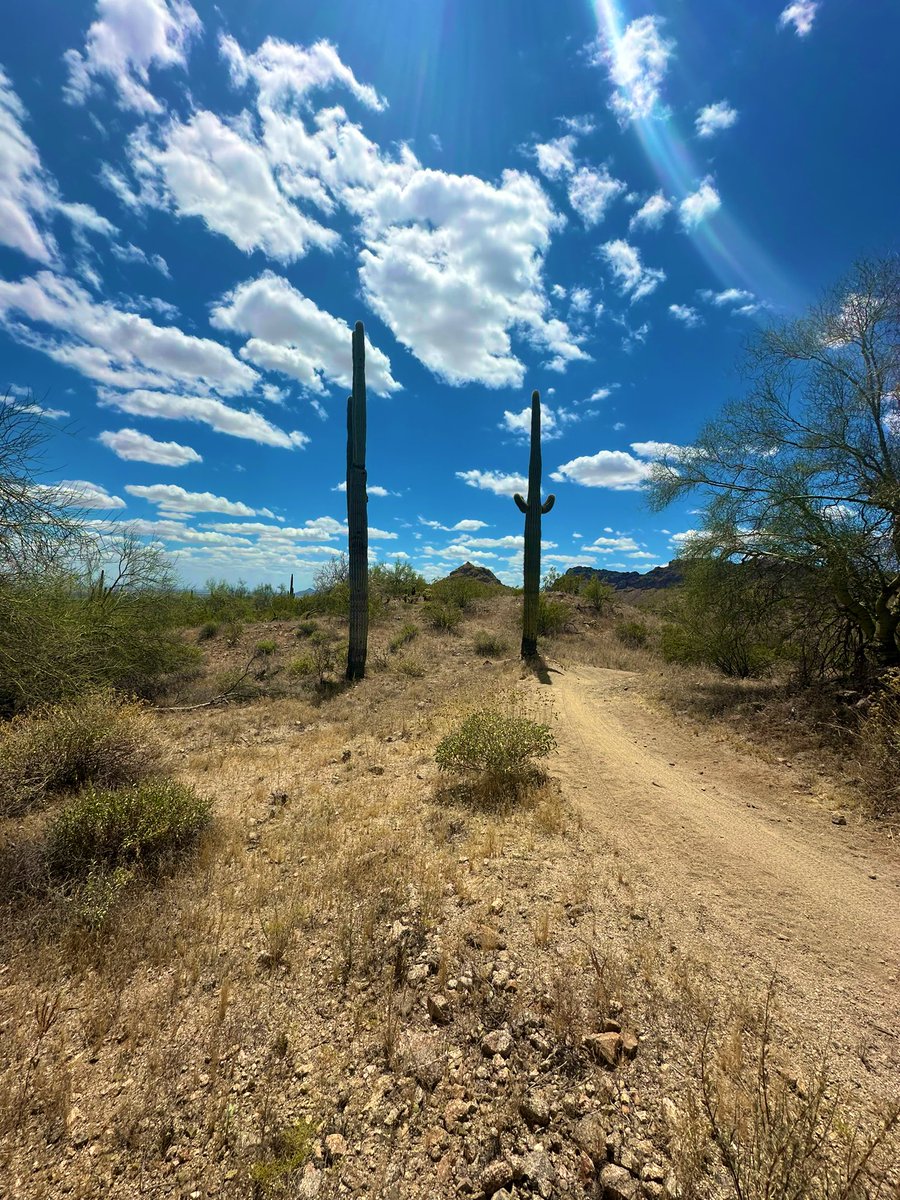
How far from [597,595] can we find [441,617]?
32.1 ft

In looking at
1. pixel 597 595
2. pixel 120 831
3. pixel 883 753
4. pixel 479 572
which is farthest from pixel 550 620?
pixel 479 572

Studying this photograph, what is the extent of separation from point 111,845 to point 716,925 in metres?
4.77

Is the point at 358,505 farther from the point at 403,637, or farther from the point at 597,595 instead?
the point at 597,595

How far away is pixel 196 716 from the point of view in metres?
9.42

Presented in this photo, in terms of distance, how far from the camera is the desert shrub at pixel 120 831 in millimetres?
4105

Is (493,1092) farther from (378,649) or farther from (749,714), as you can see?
(378,649)

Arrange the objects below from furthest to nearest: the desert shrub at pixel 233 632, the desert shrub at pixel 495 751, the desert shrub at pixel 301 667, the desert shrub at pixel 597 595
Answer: the desert shrub at pixel 597 595 < the desert shrub at pixel 233 632 < the desert shrub at pixel 301 667 < the desert shrub at pixel 495 751

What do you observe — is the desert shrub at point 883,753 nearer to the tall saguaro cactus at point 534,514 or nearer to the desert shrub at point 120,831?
the desert shrub at point 120,831

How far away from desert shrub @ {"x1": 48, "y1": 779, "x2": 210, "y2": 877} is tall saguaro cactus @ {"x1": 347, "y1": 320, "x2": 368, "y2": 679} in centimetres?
786

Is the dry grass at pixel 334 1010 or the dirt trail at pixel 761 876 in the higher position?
the dirt trail at pixel 761 876

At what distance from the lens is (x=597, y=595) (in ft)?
83.3

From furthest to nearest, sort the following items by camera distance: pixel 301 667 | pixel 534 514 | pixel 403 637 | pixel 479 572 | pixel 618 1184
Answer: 1. pixel 479 572
2. pixel 403 637
3. pixel 534 514
4. pixel 301 667
5. pixel 618 1184

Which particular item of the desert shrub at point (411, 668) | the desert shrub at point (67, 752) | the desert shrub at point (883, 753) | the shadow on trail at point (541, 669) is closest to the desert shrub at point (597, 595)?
the shadow on trail at point (541, 669)

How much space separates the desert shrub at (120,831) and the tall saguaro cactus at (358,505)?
7863mm
